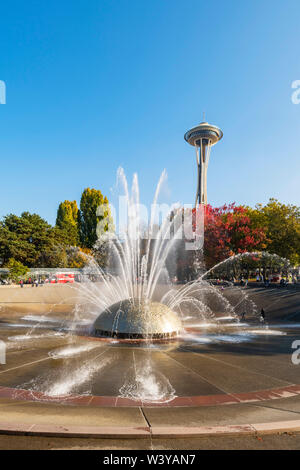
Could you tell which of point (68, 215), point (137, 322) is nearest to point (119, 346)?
point (137, 322)

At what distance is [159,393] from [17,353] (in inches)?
226

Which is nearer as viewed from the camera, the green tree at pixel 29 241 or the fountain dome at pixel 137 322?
the fountain dome at pixel 137 322

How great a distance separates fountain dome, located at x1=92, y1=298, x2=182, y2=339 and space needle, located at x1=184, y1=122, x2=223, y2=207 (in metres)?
77.9

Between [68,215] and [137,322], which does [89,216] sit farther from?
[137,322]

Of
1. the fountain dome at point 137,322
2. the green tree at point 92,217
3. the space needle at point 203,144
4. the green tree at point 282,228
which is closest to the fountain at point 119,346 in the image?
the fountain dome at point 137,322

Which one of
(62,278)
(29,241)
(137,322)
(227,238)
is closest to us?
(137,322)

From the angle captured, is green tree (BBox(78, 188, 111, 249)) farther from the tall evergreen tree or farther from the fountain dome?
the fountain dome

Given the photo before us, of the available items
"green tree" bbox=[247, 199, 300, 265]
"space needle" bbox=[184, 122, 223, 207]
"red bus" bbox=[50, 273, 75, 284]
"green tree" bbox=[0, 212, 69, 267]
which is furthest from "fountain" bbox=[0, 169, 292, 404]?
"space needle" bbox=[184, 122, 223, 207]

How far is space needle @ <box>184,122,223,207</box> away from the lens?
291 feet

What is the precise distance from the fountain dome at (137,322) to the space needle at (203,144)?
77.9 meters

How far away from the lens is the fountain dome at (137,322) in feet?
40.1

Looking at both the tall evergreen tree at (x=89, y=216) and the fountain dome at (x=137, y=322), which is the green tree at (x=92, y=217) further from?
the fountain dome at (x=137, y=322)

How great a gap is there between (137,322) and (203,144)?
85.6 meters

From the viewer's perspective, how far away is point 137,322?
40.4 ft
